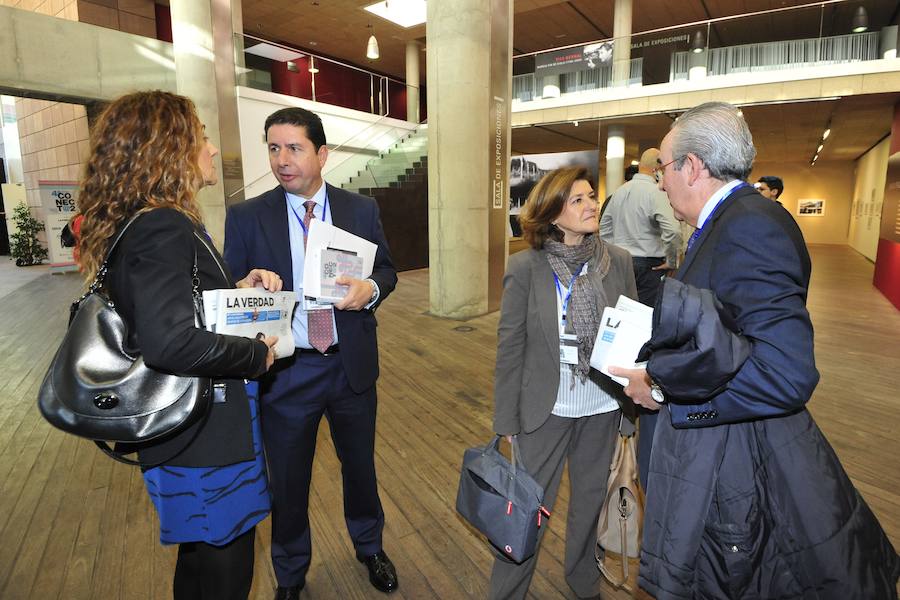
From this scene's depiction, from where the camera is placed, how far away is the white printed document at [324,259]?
60.3 inches

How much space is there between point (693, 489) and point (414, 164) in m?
12.1

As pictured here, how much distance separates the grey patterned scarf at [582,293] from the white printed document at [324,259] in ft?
2.21

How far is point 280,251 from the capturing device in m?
1.76

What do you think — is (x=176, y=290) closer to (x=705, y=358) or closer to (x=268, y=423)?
(x=268, y=423)

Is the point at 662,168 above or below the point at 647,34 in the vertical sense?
below

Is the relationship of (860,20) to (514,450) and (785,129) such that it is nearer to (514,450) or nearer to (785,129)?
(785,129)

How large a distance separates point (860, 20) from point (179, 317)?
12.8 meters

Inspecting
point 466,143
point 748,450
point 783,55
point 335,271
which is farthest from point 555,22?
point 748,450

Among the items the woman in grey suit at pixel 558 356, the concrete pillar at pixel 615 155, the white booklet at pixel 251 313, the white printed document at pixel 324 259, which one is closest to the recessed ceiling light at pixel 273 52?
the concrete pillar at pixel 615 155

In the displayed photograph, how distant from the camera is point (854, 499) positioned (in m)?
1.09

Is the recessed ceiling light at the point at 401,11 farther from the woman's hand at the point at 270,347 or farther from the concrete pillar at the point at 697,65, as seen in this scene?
the woman's hand at the point at 270,347

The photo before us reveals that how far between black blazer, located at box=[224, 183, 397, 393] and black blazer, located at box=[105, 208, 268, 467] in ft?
1.77

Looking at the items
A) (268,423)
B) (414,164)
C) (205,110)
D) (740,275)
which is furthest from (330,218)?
(414,164)

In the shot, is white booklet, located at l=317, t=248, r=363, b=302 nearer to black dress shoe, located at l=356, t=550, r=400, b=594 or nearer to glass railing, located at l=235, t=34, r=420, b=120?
black dress shoe, located at l=356, t=550, r=400, b=594
